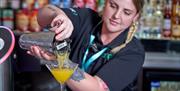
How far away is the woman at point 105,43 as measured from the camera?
1.38m

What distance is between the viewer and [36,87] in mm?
1671

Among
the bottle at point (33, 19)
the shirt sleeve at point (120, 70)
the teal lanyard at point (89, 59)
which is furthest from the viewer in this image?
the bottle at point (33, 19)

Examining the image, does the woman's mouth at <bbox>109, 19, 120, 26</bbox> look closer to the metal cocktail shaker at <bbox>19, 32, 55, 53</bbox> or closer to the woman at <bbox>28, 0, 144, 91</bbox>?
the woman at <bbox>28, 0, 144, 91</bbox>

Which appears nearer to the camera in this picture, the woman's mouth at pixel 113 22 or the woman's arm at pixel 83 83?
the woman's arm at pixel 83 83

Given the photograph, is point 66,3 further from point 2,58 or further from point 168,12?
point 2,58

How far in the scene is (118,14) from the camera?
5.06 feet

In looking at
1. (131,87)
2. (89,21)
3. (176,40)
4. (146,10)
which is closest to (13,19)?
(146,10)

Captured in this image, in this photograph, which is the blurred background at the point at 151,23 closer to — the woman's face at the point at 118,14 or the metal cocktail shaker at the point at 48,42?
the woman's face at the point at 118,14

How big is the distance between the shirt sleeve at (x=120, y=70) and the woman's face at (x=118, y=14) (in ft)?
0.36

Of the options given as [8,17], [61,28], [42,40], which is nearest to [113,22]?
[61,28]

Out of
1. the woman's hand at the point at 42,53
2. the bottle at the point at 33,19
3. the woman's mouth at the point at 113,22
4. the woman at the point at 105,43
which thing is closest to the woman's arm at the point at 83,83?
the woman at the point at 105,43

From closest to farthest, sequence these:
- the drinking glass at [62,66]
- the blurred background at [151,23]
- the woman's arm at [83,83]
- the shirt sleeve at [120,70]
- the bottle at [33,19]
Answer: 1. the drinking glass at [62,66]
2. the woman's arm at [83,83]
3. the shirt sleeve at [120,70]
4. the blurred background at [151,23]
5. the bottle at [33,19]

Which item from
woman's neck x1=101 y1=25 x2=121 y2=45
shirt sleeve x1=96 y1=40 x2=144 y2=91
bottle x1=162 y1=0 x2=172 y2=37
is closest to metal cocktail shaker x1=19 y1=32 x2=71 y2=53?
shirt sleeve x1=96 y1=40 x2=144 y2=91

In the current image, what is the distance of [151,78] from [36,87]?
1193 millimetres
